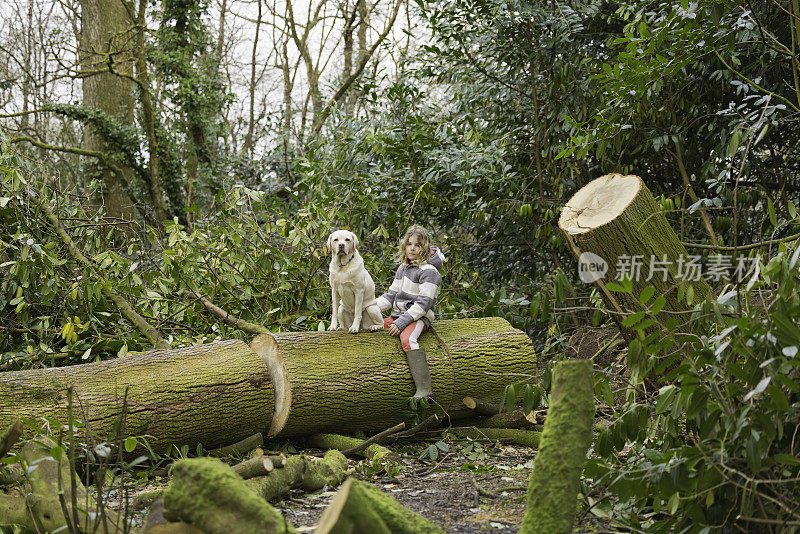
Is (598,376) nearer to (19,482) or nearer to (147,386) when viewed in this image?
(147,386)

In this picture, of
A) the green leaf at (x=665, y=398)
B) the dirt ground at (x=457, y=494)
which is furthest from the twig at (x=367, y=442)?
the green leaf at (x=665, y=398)

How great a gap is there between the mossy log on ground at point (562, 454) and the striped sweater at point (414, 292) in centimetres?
262

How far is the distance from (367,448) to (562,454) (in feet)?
7.87

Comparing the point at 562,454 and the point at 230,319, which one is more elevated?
the point at 230,319

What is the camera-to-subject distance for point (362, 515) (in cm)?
193

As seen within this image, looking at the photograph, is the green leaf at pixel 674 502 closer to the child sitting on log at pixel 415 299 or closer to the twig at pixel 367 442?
the twig at pixel 367 442

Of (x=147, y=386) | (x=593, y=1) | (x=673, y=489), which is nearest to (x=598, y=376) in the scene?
(x=673, y=489)

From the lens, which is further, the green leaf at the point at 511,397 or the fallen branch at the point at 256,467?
the fallen branch at the point at 256,467

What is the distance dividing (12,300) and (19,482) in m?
2.12

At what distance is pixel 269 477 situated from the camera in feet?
11.4

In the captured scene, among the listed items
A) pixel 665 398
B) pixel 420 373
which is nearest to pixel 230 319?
Answer: pixel 420 373

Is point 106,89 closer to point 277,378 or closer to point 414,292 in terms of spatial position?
point 414,292

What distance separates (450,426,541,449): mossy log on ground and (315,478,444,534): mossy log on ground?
2849 mm

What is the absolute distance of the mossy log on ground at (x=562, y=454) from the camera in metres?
2.32
